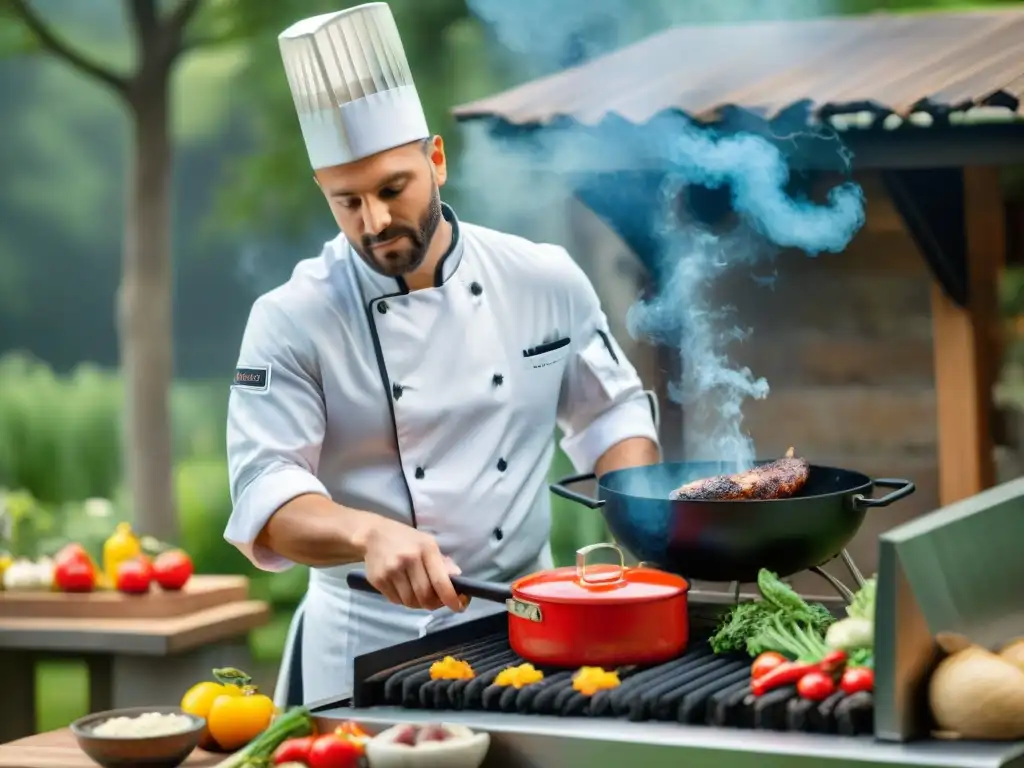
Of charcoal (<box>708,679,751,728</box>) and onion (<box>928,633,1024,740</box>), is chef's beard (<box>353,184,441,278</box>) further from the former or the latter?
onion (<box>928,633,1024,740</box>)

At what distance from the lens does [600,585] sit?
2.64 metres

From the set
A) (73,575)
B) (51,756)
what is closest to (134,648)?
(73,575)

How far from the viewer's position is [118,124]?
9.95m

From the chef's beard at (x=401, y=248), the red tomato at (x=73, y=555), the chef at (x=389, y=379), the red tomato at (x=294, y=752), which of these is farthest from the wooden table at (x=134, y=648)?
the red tomato at (x=294, y=752)

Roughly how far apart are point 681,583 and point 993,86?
93.2 inches

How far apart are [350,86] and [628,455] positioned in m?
1.10

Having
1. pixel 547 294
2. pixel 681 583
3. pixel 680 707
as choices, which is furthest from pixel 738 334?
pixel 680 707

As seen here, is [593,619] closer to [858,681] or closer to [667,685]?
[667,685]

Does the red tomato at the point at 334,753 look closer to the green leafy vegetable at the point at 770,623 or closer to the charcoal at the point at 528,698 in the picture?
the charcoal at the point at 528,698

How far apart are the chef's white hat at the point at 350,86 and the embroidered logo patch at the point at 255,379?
1.52 feet

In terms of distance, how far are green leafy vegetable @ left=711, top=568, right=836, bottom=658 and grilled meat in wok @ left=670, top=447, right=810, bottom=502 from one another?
0.17 m

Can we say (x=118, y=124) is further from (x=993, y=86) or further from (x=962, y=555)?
(x=962, y=555)

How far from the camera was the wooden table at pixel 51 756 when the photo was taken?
2537 millimetres

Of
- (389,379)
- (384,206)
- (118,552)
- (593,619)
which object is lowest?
(118,552)
